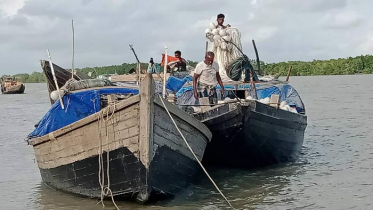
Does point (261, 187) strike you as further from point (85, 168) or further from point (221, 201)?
point (85, 168)

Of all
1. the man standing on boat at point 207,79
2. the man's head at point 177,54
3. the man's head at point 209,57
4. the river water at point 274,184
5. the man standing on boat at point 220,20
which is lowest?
the river water at point 274,184

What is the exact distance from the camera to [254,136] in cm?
986

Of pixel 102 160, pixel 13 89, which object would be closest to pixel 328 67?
pixel 13 89

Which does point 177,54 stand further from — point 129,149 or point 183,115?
point 129,149

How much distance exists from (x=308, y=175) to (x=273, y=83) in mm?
2384

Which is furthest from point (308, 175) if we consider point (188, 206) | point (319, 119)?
point (319, 119)

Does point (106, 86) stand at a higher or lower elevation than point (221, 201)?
higher

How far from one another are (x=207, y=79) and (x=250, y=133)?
1.35 meters

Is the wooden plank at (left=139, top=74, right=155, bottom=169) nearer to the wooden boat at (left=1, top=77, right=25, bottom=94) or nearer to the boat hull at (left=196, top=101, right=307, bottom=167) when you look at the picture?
the boat hull at (left=196, top=101, right=307, bottom=167)

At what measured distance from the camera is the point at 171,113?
307 inches

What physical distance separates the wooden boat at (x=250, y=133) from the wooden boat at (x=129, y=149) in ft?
3.03

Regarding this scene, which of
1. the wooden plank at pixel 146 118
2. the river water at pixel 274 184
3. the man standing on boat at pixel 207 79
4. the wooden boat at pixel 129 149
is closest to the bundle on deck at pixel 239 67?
the man standing on boat at pixel 207 79

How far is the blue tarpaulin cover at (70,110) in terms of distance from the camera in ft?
29.7

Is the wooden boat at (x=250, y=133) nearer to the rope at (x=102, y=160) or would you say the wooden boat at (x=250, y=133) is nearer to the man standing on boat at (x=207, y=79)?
the man standing on boat at (x=207, y=79)
